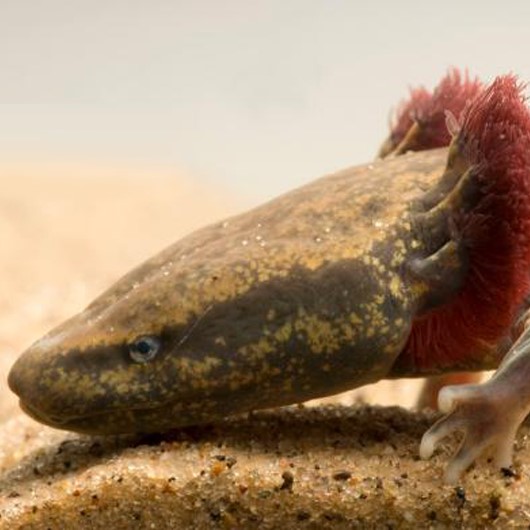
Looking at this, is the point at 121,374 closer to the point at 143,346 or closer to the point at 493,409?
the point at 143,346

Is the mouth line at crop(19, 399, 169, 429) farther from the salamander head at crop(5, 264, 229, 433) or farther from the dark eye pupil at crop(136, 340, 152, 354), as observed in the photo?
the dark eye pupil at crop(136, 340, 152, 354)

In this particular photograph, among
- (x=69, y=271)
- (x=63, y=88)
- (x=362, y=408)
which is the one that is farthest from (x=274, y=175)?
(x=362, y=408)

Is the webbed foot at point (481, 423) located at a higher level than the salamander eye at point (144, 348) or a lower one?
lower

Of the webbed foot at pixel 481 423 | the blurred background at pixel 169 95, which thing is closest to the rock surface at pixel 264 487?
the webbed foot at pixel 481 423

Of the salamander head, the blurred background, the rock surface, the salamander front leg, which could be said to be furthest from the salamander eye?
the blurred background

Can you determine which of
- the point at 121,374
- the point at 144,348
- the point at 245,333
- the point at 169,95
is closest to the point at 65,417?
the point at 121,374

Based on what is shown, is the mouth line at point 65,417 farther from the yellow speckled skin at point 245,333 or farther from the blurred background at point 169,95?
the blurred background at point 169,95
